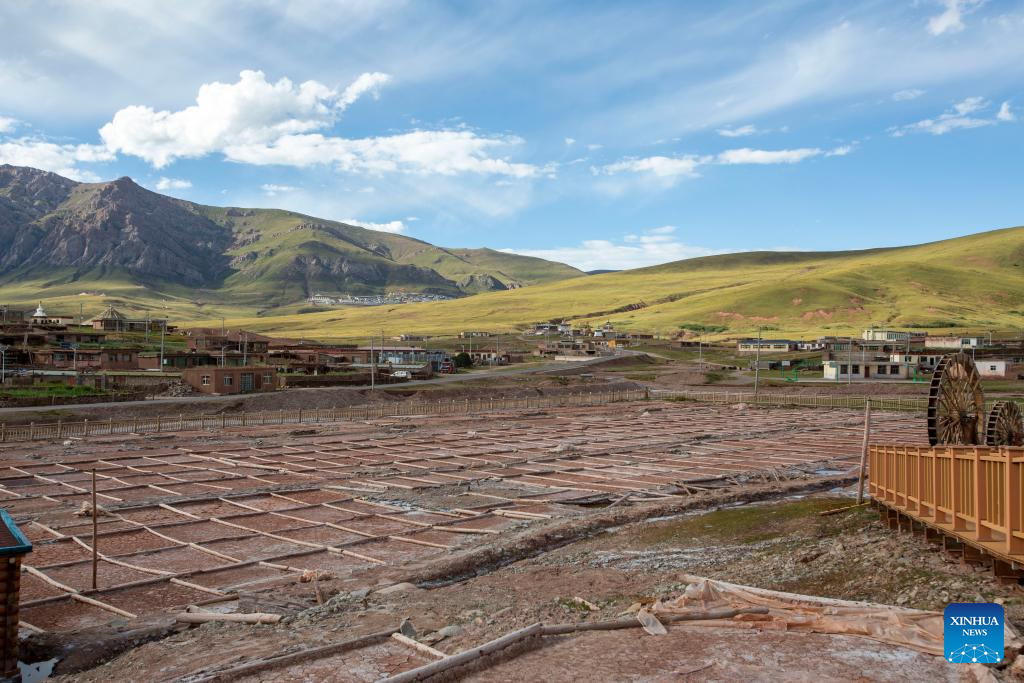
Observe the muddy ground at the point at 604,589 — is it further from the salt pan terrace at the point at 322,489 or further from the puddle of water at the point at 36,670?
the salt pan terrace at the point at 322,489

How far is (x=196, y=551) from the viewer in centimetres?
1970

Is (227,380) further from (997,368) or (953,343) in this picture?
(953,343)

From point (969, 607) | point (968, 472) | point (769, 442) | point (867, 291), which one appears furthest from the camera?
point (867, 291)

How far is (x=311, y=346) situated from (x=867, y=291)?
145191 mm

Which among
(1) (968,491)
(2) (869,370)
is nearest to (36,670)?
(1) (968,491)

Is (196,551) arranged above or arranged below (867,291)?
below

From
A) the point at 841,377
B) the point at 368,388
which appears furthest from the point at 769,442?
the point at 841,377

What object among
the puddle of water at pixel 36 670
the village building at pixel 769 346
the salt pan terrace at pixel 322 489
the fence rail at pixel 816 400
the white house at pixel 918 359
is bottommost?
the salt pan terrace at pixel 322 489

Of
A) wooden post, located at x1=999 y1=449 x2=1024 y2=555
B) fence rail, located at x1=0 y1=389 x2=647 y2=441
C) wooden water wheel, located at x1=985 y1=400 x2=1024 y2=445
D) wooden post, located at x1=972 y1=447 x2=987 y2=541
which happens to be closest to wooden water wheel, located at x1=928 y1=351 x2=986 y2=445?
wooden water wheel, located at x1=985 y1=400 x2=1024 y2=445

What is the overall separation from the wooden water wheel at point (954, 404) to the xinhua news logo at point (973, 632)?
21447mm

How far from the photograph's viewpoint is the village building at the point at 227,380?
68.3 metres

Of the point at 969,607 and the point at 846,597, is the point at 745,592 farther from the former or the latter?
the point at 969,607

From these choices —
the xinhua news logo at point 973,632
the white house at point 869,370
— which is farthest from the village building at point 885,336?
the xinhua news logo at point 973,632

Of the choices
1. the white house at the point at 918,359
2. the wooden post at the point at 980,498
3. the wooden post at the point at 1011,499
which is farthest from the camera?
the white house at the point at 918,359
